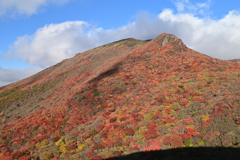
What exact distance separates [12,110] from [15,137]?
14295 mm

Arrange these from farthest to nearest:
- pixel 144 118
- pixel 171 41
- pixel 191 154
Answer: pixel 171 41 < pixel 144 118 < pixel 191 154

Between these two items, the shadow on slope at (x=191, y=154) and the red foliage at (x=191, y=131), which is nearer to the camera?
the shadow on slope at (x=191, y=154)

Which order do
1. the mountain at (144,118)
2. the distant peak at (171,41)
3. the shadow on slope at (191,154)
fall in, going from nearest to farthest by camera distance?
the shadow on slope at (191,154) < the mountain at (144,118) < the distant peak at (171,41)

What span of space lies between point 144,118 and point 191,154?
598cm

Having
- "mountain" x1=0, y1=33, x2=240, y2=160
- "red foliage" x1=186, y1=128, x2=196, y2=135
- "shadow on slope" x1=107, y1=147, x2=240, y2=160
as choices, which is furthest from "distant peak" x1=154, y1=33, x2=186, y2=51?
"shadow on slope" x1=107, y1=147, x2=240, y2=160

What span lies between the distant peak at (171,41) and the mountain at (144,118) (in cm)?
430

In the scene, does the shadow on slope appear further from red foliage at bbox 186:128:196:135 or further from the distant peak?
the distant peak

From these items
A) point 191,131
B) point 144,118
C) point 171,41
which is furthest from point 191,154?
point 171,41

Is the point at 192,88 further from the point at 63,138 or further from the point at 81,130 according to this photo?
the point at 63,138

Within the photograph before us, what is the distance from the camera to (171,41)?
107ft

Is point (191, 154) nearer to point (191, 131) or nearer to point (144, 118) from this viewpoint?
point (191, 131)

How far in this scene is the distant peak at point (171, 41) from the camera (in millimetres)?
31081

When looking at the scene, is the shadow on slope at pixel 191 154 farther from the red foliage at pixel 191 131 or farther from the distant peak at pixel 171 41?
the distant peak at pixel 171 41

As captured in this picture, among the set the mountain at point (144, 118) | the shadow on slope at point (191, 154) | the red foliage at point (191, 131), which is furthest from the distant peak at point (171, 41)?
the shadow on slope at point (191, 154)
